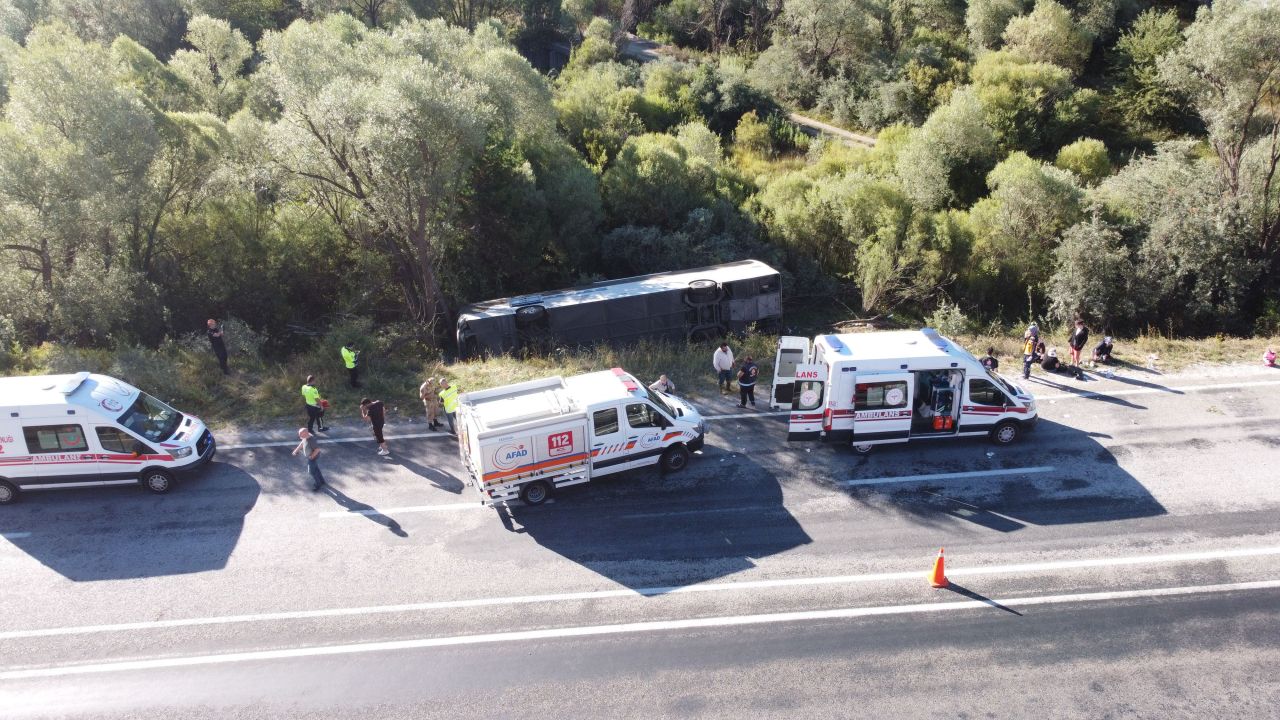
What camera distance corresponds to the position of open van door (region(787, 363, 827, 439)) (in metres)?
15.3

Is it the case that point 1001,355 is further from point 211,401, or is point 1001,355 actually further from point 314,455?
point 211,401

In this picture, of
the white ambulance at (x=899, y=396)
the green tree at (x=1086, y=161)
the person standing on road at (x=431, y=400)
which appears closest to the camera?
the white ambulance at (x=899, y=396)

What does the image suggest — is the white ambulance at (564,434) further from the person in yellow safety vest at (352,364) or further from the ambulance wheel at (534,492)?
the person in yellow safety vest at (352,364)

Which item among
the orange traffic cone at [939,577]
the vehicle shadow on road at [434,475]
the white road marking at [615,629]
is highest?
the vehicle shadow on road at [434,475]

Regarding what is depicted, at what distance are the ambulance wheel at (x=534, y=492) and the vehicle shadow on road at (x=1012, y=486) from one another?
598cm

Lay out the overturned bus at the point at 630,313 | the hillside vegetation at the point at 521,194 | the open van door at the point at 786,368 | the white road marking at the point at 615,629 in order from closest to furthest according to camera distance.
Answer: the white road marking at the point at 615,629, the open van door at the point at 786,368, the hillside vegetation at the point at 521,194, the overturned bus at the point at 630,313

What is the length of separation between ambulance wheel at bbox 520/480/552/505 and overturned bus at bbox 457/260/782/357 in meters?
8.43

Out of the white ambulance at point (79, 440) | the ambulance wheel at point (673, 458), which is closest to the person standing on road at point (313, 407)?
the white ambulance at point (79, 440)

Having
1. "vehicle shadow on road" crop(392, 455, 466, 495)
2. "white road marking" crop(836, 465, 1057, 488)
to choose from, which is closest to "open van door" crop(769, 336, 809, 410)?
"white road marking" crop(836, 465, 1057, 488)

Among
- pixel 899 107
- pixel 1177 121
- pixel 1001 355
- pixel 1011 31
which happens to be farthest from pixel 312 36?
pixel 1177 121

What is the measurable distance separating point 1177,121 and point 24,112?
49.4 m

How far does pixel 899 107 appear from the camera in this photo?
135 ft

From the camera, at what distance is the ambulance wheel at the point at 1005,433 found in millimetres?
15352

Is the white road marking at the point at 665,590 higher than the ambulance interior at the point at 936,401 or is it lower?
lower
